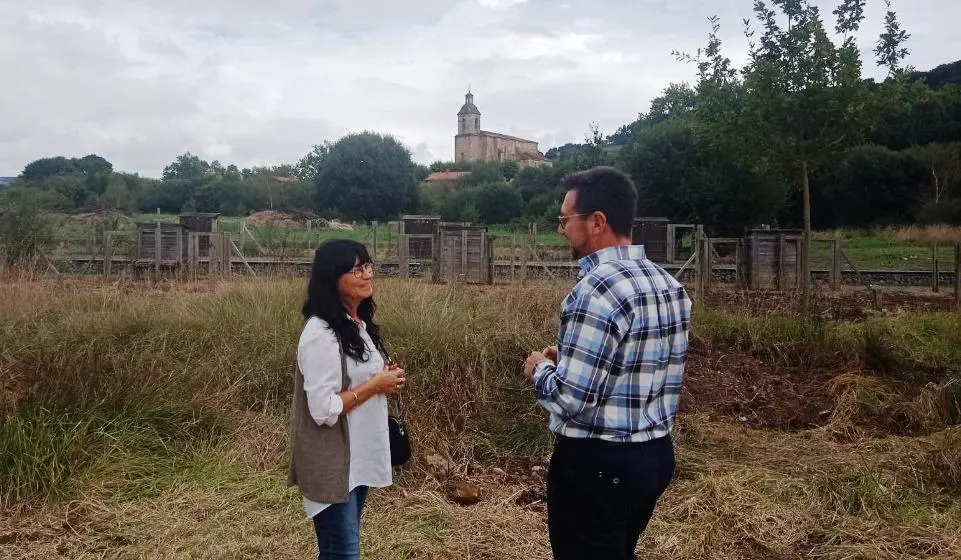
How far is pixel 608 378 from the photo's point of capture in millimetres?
2215

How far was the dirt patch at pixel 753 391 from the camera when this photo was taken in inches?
251

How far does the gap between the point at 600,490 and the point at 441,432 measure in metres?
3.29

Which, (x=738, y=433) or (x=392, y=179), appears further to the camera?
(x=392, y=179)

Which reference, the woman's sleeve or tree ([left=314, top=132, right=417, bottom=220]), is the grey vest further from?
tree ([left=314, top=132, right=417, bottom=220])

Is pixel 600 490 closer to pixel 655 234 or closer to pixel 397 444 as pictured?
pixel 397 444

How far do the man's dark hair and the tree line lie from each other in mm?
11830

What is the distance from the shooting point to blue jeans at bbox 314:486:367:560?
8.70ft

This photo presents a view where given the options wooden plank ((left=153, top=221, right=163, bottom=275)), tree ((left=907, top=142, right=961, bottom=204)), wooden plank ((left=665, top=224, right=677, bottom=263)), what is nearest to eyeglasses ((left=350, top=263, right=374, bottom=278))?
wooden plank ((left=153, top=221, right=163, bottom=275))

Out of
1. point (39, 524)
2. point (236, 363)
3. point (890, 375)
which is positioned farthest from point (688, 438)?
point (39, 524)

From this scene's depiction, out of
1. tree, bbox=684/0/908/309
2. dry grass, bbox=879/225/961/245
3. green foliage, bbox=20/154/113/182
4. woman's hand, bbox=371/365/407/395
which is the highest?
green foliage, bbox=20/154/113/182

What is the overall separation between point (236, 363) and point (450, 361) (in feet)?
5.23

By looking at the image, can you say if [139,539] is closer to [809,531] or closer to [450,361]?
[450,361]

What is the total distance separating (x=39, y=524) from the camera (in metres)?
4.11

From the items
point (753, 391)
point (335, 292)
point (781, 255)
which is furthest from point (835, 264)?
point (335, 292)
